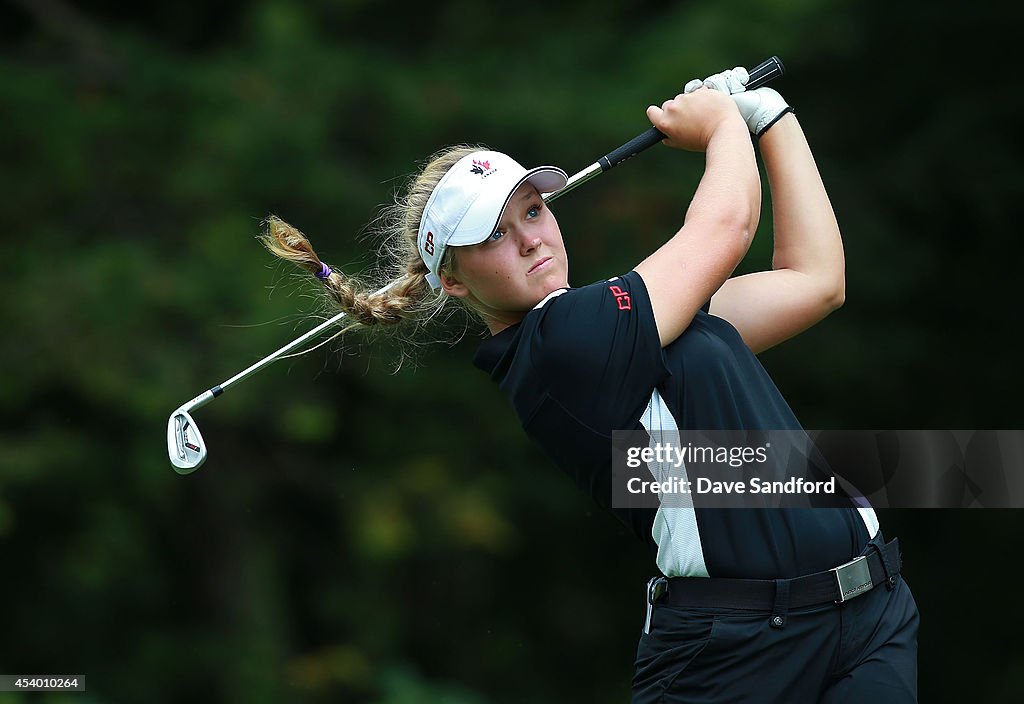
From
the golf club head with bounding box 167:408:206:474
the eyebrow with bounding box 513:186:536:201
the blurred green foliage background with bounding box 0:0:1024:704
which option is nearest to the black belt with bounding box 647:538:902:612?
the eyebrow with bounding box 513:186:536:201

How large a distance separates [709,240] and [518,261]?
0.37m

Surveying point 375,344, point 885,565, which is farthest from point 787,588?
point 375,344

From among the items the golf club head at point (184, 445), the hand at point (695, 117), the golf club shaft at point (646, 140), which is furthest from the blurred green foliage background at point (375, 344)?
the hand at point (695, 117)

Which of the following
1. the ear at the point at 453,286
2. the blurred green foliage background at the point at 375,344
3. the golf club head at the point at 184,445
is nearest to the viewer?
Result: the ear at the point at 453,286

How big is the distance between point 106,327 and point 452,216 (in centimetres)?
415

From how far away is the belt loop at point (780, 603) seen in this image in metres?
2.24

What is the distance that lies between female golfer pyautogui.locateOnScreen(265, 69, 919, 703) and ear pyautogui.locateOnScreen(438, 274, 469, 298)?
5 centimetres

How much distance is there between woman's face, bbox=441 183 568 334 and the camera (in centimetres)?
246

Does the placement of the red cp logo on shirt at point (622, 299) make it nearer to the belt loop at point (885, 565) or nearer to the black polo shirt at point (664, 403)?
the black polo shirt at point (664, 403)

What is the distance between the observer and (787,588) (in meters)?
2.24

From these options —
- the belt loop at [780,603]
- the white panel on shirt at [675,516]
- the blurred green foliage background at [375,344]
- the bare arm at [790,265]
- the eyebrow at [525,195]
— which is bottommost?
the belt loop at [780,603]

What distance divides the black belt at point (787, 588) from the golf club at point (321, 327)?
32.5 inches

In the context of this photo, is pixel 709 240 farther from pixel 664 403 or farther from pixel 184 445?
pixel 184 445

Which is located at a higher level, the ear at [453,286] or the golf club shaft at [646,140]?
the golf club shaft at [646,140]
